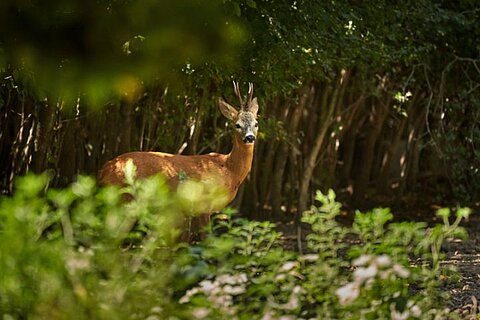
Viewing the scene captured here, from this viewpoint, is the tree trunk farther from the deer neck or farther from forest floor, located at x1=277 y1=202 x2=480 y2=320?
the deer neck

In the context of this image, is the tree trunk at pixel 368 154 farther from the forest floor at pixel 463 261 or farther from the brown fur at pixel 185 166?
the brown fur at pixel 185 166

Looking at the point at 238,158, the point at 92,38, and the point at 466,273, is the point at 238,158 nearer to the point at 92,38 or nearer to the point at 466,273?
the point at 466,273

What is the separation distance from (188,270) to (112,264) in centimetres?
39

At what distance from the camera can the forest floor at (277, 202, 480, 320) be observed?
6.24m

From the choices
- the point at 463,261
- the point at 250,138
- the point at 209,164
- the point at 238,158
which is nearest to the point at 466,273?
the point at 463,261

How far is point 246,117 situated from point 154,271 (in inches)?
190

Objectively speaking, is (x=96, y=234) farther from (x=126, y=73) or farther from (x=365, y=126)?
(x=365, y=126)

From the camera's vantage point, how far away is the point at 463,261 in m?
9.16

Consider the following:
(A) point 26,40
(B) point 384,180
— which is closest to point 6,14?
(A) point 26,40

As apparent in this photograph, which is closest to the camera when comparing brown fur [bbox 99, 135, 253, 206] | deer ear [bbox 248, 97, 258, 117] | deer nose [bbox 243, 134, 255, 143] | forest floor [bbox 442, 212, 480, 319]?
forest floor [bbox 442, 212, 480, 319]

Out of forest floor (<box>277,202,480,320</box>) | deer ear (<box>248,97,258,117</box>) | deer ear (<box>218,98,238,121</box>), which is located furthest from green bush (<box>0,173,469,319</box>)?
deer ear (<box>218,98,238,121</box>)

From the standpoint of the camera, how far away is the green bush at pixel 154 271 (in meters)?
3.89

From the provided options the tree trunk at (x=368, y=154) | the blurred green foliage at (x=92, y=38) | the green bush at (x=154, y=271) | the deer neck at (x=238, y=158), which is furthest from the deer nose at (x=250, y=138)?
the tree trunk at (x=368, y=154)

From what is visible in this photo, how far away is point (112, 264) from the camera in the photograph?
13.1ft
